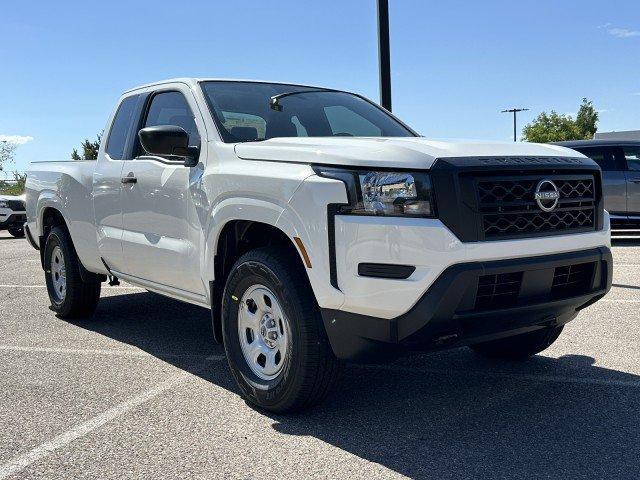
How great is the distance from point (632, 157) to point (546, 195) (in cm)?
1035

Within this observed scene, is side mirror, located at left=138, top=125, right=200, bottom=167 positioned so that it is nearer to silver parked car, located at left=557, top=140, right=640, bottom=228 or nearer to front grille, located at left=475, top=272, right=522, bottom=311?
front grille, located at left=475, top=272, right=522, bottom=311

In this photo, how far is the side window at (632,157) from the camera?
12.8 metres

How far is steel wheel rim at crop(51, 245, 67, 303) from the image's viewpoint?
668 centimetres

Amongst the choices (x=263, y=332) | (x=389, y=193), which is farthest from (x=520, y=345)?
(x=389, y=193)

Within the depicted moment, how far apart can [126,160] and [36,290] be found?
4.02 metres

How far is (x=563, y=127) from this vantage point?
3467 inches

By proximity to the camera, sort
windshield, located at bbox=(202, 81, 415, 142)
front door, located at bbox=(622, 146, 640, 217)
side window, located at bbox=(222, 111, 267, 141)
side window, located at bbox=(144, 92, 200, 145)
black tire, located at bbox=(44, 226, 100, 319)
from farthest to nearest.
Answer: front door, located at bbox=(622, 146, 640, 217), black tire, located at bbox=(44, 226, 100, 319), side window, located at bbox=(144, 92, 200, 145), windshield, located at bbox=(202, 81, 415, 142), side window, located at bbox=(222, 111, 267, 141)

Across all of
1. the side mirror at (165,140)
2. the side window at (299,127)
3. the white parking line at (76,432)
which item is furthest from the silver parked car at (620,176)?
the white parking line at (76,432)

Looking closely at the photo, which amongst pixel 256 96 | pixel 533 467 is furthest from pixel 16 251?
pixel 533 467

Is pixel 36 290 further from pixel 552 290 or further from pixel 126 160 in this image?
pixel 552 290

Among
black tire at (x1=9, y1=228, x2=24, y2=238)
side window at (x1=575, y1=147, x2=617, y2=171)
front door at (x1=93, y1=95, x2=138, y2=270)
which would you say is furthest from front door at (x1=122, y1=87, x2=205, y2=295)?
black tire at (x1=9, y1=228, x2=24, y2=238)

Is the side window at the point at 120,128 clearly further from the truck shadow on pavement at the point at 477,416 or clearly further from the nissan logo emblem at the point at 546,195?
the nissan logo emblem at the point at 546,195

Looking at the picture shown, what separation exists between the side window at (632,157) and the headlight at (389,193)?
1077 centimetres

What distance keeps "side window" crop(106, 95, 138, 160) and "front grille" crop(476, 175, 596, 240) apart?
317cm
